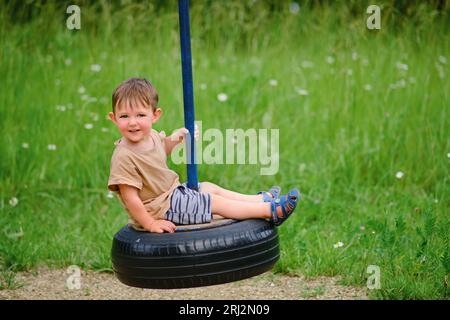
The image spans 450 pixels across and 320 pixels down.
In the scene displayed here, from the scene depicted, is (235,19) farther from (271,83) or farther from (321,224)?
(321,224)

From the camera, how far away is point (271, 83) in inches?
236

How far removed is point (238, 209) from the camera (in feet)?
9.75

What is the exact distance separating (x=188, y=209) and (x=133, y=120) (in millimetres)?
430

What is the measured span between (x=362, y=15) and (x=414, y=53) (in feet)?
1.92

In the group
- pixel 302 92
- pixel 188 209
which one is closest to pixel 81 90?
pixel 302 92

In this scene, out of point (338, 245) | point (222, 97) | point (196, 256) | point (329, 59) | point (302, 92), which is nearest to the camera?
point (196, 256)

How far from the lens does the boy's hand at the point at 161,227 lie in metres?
2.87

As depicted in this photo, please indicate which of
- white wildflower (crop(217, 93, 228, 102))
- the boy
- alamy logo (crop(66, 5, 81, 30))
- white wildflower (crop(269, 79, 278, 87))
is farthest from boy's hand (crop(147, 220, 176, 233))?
white wildflower (crop(269, 79, 278, 87))

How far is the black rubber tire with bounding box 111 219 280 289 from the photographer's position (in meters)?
2.76

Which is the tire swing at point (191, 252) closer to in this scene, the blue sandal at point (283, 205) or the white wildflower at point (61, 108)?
the blue sandal at point (283, 205)

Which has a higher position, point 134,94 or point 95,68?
point 95,68

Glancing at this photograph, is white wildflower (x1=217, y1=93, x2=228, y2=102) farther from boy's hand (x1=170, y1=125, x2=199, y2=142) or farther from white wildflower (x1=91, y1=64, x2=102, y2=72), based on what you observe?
boy's hand (x1=170, y1=125, x2=199, y2=142)

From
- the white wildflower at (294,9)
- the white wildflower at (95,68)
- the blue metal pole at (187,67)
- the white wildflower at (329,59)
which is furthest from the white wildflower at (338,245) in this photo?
the white wildflower at (294,9)

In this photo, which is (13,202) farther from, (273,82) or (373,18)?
(373,18)
